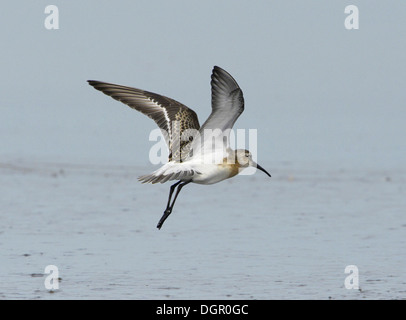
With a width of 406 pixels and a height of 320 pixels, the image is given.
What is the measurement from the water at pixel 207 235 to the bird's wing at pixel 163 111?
1.60 m

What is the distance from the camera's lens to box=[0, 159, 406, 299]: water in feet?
35.3

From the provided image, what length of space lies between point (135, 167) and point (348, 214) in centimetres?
594

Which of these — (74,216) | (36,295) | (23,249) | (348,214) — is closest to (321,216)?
(348,214)

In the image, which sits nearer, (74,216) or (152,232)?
(152,232)

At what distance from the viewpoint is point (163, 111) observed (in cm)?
1141

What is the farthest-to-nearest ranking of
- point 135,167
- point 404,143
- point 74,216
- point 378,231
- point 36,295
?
1. point 404,143
2. point 135,167
3. point 74,216
4. point 378,231
5. point 36,295

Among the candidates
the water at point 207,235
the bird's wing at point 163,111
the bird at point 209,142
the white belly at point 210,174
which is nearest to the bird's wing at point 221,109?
the bird at point 209,142

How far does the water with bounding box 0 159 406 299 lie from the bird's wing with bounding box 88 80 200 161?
5.26ft

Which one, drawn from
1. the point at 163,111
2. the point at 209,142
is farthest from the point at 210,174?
the point at 163,111

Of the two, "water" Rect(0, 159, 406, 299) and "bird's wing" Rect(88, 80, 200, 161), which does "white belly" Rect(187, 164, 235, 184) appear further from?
"water" Rect(0, 159, 406, 299)

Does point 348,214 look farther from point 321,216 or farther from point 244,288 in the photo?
point 244,288

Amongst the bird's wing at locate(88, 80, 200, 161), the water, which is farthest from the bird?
the water

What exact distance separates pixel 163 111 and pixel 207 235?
2623mm

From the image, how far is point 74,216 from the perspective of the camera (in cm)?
1466
